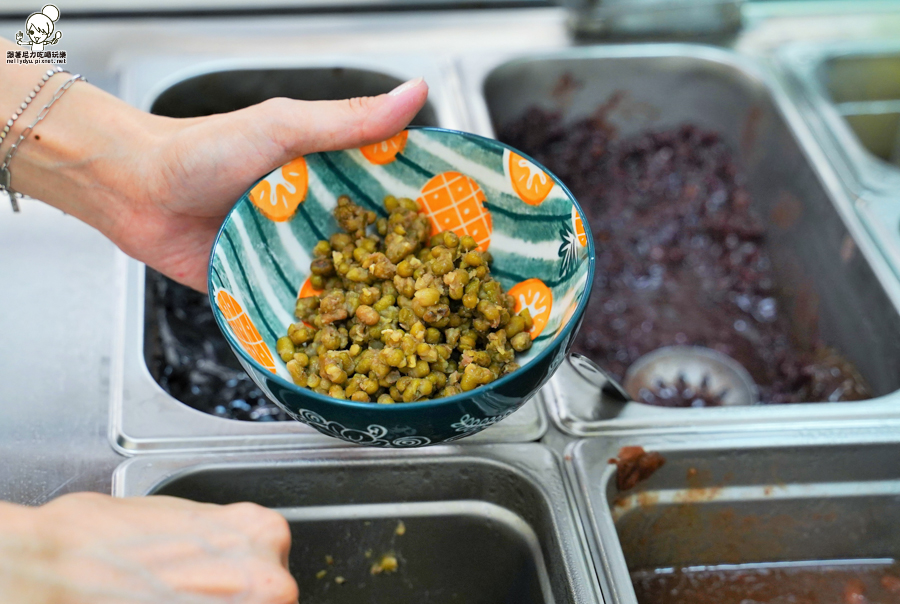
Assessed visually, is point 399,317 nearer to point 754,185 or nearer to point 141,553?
point 141,553

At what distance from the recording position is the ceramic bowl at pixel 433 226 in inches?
37.9

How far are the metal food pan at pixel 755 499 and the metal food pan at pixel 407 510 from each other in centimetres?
11

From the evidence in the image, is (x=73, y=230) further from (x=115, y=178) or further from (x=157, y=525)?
(x=157, y=525)

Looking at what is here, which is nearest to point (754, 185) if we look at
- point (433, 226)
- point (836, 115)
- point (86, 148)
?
point (836, 115)

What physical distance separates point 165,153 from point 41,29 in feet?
2.77

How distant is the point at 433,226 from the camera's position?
130cm

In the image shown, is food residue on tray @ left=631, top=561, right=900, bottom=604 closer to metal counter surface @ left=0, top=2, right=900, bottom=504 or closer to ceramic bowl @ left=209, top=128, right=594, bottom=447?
ceramic bowl @ left=209, top=128, right=594, bottom=447

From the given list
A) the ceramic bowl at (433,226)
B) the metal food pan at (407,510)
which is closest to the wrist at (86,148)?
the ceramic bowl at (433,226)

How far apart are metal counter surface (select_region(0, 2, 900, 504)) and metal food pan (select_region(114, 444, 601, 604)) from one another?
18 cm

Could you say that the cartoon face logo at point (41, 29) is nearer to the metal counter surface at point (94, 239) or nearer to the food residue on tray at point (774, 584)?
the metal counter surface at point (94, 239)

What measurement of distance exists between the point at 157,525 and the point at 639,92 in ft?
5.95

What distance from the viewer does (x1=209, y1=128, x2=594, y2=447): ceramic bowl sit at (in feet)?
3.16

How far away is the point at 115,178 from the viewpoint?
1381mm

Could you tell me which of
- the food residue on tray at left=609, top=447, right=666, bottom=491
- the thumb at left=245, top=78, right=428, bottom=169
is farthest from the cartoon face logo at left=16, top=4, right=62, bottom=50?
the food residue on tray at left=609, top=447, right=666, bottom=491
